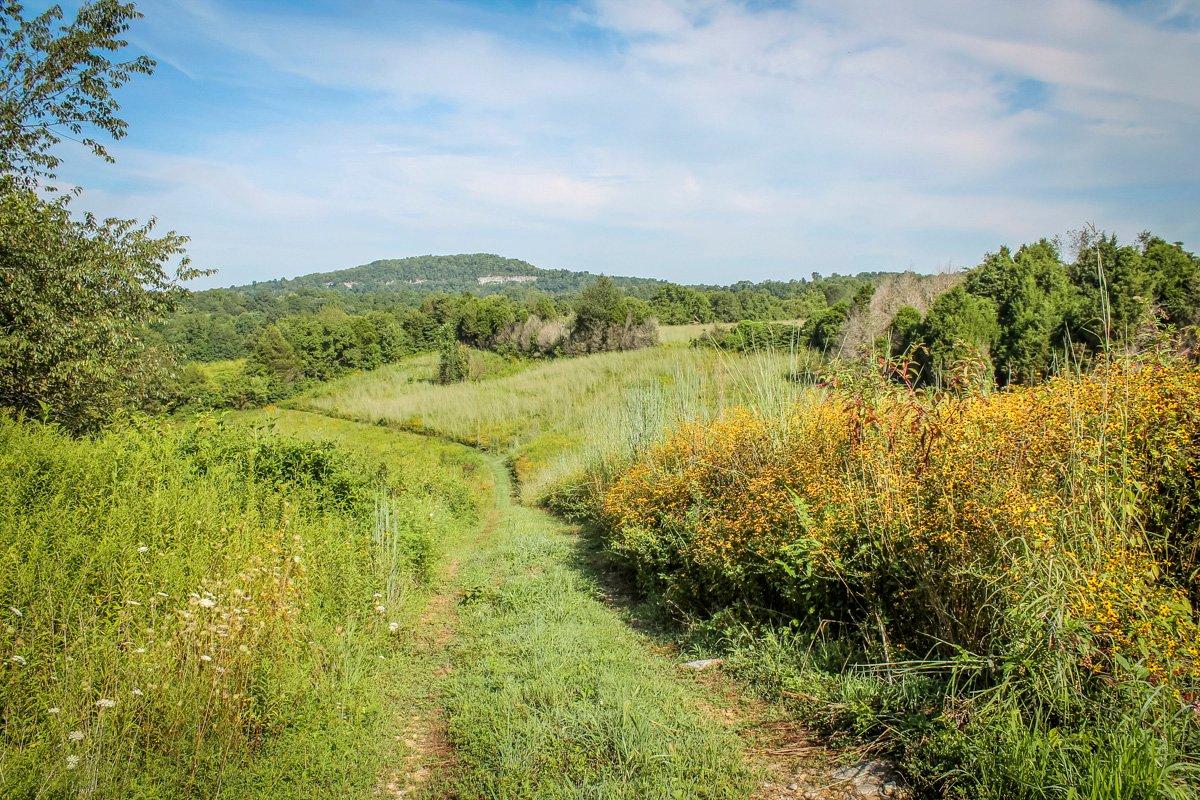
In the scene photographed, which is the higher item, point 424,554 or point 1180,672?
point 1180,672

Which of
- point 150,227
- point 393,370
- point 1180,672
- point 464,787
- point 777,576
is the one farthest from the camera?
point 393,370

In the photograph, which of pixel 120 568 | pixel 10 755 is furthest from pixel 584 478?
pixel 10 755

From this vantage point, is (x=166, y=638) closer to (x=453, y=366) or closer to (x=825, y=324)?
(x=825, y=324)

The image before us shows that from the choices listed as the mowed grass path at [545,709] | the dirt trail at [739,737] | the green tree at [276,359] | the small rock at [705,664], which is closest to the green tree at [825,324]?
the mowed grass path at [545,709]

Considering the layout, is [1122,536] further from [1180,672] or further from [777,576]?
[777,576]

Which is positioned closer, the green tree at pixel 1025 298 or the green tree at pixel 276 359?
the green tree at pixel 1025 298

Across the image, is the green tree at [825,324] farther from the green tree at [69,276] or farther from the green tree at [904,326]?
the green tree at [69,276]

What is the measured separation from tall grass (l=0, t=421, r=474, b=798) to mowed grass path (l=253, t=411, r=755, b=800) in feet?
1.36

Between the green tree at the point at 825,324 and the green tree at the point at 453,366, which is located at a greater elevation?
the green tree at the point at 825,324

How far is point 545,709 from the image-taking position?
171 inches

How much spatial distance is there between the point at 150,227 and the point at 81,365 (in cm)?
321

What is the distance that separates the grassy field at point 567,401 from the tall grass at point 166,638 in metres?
5.60

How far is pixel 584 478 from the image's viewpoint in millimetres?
15195

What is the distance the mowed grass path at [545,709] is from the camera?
355 cm
